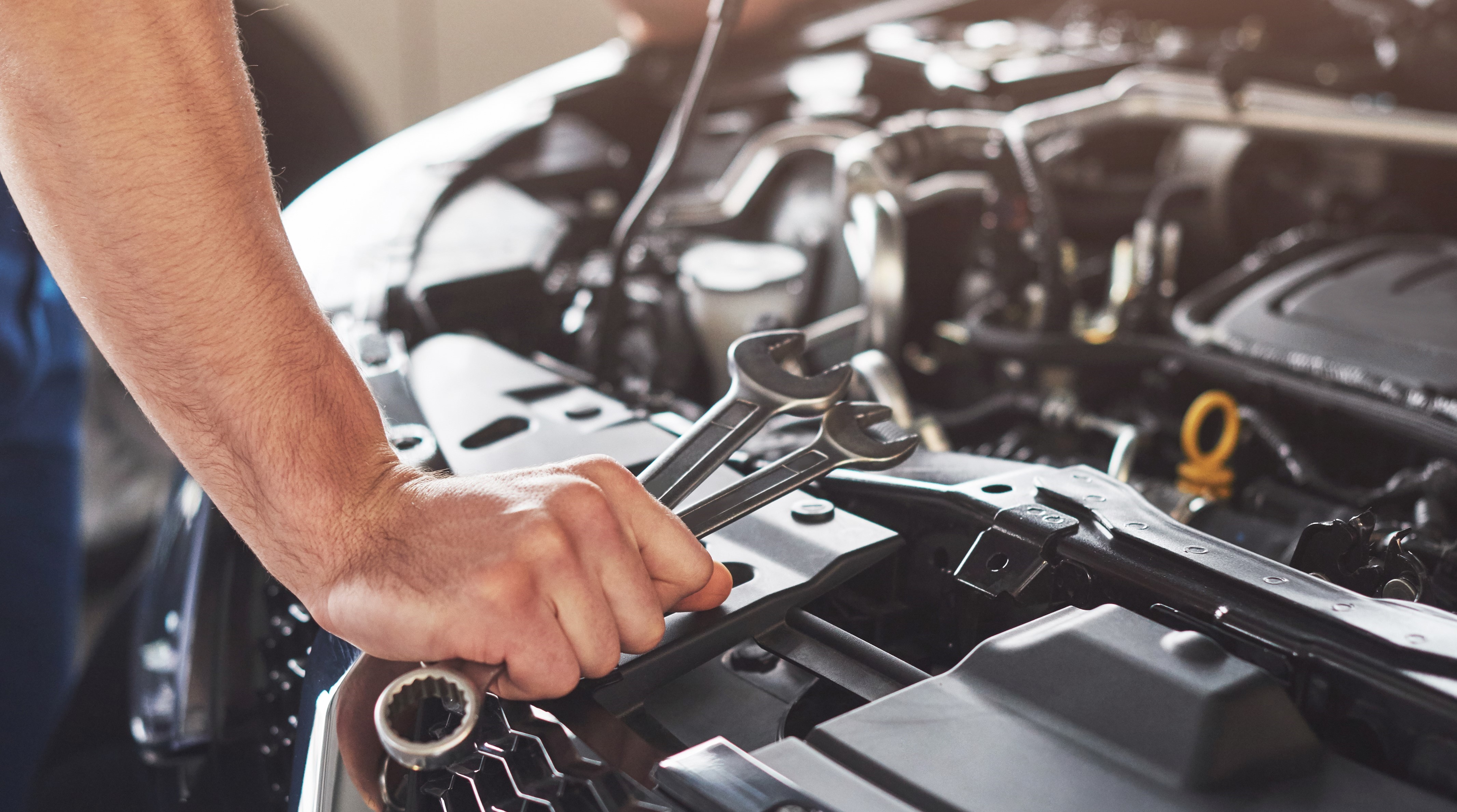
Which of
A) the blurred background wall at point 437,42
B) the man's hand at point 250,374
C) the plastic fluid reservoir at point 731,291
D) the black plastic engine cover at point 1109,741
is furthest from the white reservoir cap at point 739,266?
the blurred background wall at point 437,42

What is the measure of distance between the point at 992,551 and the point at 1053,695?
13 cm

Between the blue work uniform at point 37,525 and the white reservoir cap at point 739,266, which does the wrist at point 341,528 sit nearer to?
the white reservoir cap at point 739,266

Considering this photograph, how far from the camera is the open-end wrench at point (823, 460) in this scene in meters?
0.64

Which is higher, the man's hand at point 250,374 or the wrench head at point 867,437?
the man's hand at point 250,374

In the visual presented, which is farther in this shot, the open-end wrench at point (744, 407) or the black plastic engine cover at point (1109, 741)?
the open-end wrench at point (744, 407)

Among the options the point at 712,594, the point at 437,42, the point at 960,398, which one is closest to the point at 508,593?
the point at 712,594

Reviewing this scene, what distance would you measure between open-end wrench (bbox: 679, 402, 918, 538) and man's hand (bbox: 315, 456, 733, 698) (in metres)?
0.07

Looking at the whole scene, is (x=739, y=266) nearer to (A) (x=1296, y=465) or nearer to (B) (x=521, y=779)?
(A) (x=1296, y=465)

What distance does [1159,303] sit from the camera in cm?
116

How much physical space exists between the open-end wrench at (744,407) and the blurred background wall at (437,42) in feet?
9.11

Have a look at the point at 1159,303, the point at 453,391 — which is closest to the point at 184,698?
the point at 453,391

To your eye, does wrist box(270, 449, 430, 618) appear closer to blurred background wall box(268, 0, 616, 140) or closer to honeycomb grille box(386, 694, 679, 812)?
honeycomb grille box(386, 694, 679, 812)

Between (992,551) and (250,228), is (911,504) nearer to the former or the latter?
(992,551)

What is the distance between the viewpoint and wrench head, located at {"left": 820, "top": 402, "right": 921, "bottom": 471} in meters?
0.70
